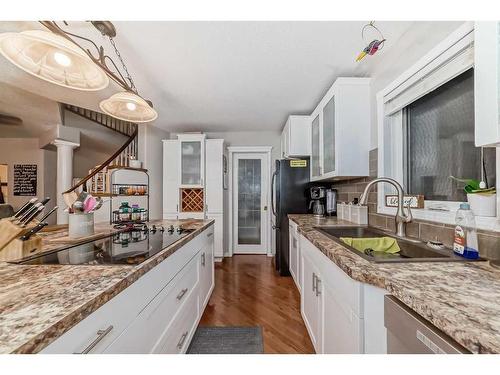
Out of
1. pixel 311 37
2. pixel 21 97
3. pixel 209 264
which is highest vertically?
pixel 21 97

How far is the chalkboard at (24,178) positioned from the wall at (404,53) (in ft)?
21.4

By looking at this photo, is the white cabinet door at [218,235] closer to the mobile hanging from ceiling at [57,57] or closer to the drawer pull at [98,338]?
the mobile hanging from ceiling at [57,57]

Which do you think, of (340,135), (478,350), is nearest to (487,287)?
(478,350)

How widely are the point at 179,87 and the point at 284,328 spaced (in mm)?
2571

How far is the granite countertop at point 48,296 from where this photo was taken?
1.46 feet

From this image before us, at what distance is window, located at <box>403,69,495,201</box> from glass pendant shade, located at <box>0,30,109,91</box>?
1.94 metres

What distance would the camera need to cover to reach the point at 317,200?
9.04 feet

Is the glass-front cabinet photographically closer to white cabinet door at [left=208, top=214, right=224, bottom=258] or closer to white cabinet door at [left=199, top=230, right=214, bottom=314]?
white cabinet door at [left=208, top=214, right=224, bottom=258]

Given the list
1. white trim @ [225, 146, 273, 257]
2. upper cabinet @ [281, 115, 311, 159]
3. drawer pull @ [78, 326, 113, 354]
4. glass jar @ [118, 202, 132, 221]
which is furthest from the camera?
white trim @ [225, 146, 273, 257]

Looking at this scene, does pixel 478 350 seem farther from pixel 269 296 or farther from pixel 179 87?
pixel 179 87

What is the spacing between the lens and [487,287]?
65 cm

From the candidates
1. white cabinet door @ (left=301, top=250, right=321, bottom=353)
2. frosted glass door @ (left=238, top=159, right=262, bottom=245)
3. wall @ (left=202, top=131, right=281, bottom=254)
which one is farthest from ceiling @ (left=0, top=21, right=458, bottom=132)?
white cabinet door @ (left=301, top=250, right=321, bottom=353)

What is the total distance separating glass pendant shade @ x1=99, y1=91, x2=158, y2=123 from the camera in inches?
60.1

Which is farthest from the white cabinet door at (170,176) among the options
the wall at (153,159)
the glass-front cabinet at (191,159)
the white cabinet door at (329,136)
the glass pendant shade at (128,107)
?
the white cabinet door at (329,136)
